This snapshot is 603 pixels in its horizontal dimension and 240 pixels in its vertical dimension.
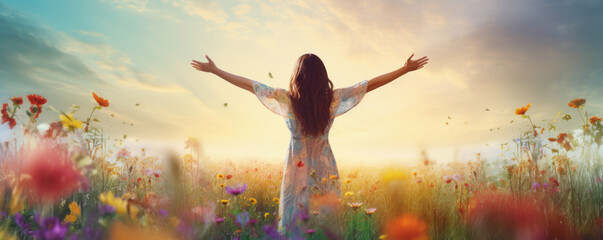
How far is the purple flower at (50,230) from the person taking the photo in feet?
4.23

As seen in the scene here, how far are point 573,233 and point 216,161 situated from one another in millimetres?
5980

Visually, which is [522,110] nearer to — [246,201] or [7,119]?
[246,201]

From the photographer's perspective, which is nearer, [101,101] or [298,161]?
[101,101]

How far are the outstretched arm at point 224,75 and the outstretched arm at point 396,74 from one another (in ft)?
4.45

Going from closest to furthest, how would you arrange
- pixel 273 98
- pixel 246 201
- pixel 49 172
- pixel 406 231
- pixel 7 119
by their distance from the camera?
pixel 49 172 → pixel 406 231 → pixel 7 119 → pixel 273 98 → pixel 246 201

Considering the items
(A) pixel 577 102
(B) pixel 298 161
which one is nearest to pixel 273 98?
(B) pixel 298 161

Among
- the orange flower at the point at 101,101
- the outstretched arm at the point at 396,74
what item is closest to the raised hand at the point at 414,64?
the outstretched arm at the point at 396,74

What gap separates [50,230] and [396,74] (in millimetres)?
3857

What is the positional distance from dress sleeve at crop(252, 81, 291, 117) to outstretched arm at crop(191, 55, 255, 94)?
0.09 metres

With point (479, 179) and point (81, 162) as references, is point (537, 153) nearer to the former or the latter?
point (479, 179)

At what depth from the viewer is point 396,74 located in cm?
456

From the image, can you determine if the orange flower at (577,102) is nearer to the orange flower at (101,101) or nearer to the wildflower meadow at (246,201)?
the wildflower meadow at (246,201)

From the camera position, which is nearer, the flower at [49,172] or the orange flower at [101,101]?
the flower at [49,172]

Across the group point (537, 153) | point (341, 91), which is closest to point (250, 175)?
point (341, 91)
